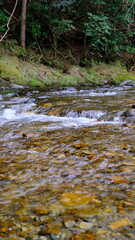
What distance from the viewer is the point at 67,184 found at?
2133 millimetres

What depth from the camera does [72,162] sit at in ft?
8.79

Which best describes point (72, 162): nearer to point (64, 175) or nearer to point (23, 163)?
point (64, 175)

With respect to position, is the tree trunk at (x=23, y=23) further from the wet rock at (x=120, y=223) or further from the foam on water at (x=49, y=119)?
the wet rock at (x=120, y=223)

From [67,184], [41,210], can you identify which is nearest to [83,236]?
[41,210]

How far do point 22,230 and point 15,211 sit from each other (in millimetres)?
256

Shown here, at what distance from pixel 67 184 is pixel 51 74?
11.6 meters

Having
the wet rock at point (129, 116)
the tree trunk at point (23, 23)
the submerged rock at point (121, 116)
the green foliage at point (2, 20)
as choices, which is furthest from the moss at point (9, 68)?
the wet rock at point (129, 116)

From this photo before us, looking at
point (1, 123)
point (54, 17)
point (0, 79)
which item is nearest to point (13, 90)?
point (0, 79)

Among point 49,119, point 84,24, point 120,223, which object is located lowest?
point 49,119

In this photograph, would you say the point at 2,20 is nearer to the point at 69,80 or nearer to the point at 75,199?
the point at 69,80

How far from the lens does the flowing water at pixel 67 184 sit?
146 cm

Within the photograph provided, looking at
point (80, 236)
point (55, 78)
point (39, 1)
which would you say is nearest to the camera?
point (80, 236)

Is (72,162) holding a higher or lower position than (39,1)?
lower

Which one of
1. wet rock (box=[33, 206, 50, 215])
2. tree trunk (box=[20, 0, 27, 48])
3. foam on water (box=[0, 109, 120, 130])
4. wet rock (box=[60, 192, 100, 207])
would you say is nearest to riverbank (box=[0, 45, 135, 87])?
tree trunk (box=[20, 0, 27, 48])
